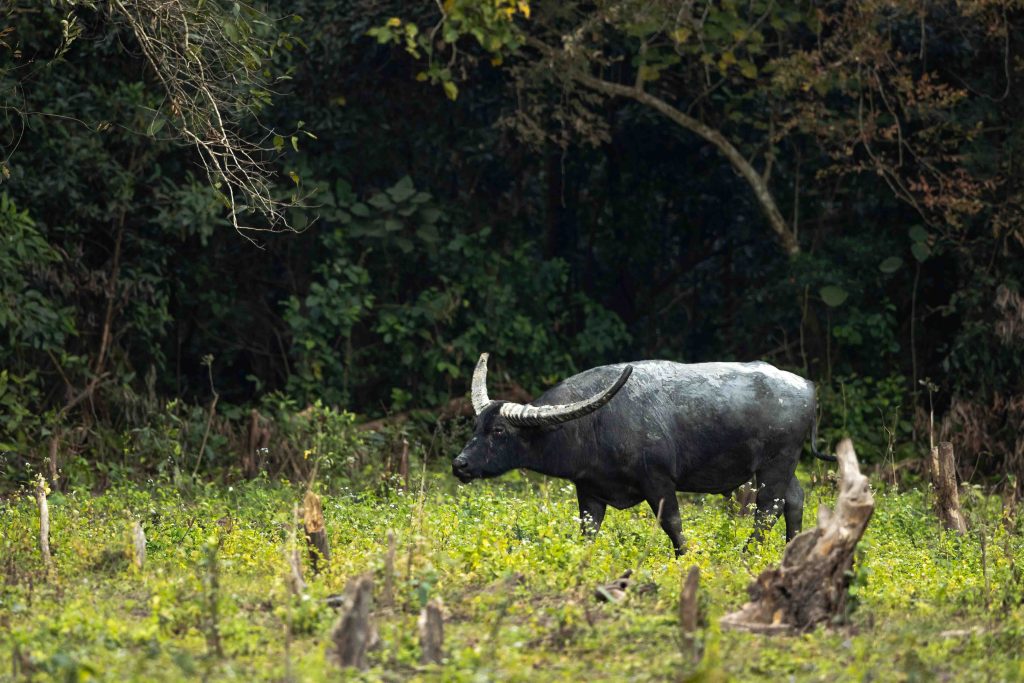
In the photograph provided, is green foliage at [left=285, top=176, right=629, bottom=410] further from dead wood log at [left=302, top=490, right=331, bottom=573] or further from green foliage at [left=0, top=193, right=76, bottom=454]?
dead wood log at [left=302, top=490, right=331, bottom=573]

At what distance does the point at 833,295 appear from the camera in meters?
13.7

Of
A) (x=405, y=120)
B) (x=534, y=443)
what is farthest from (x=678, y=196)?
(x=534, y=443)

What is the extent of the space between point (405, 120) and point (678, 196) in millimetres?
3038

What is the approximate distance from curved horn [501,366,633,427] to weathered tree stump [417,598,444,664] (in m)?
2.51

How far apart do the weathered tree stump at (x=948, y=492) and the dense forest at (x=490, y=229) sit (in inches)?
31.7

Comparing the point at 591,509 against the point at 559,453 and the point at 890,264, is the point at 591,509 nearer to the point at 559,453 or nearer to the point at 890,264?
the point at 559,453

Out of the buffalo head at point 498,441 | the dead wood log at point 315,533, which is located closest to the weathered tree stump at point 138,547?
the dead wood log at point 315,533

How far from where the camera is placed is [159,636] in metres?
6.19

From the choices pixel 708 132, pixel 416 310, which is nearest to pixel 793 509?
pixel 708 132

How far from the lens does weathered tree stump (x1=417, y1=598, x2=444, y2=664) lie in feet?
19.4

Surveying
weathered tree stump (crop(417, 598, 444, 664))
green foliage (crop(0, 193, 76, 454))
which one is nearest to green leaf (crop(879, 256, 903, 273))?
green foliage (crop(0, 193, 76, 454))

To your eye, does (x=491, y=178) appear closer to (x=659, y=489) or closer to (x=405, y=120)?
(x=405, y=120)

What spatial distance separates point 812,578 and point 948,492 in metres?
3.39

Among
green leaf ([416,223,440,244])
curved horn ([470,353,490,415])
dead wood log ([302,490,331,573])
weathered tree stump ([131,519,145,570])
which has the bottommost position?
weathered tree stump ([131,519,145,570])
